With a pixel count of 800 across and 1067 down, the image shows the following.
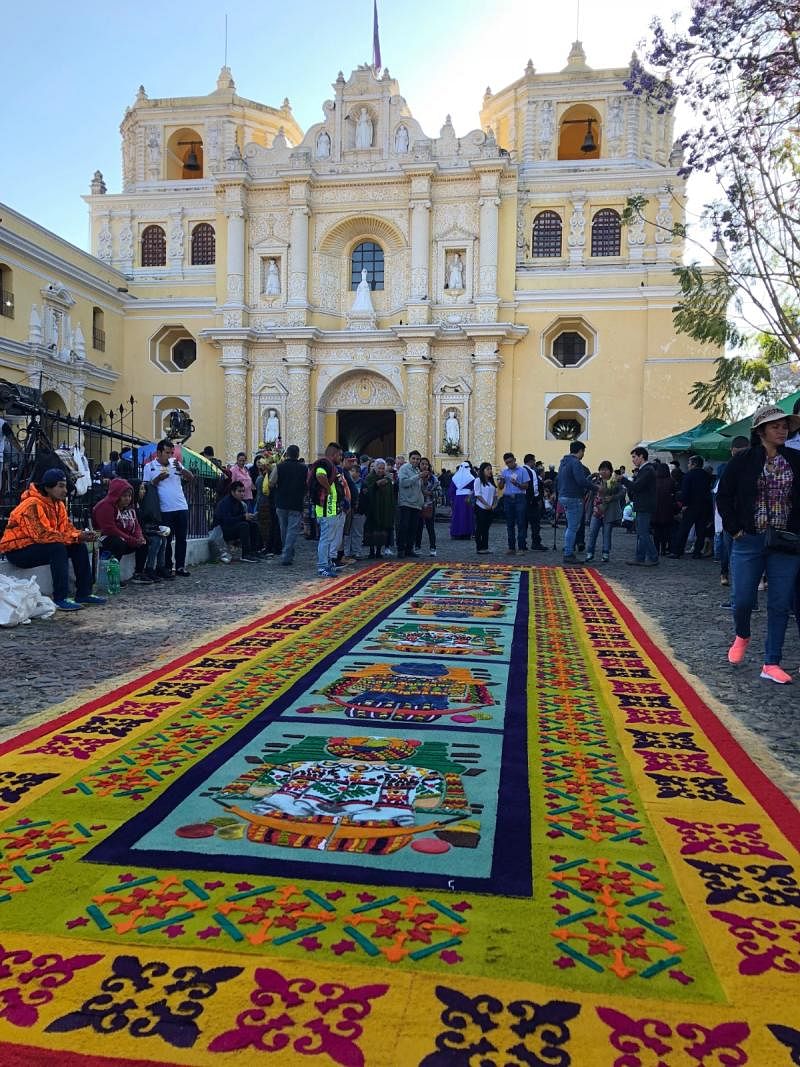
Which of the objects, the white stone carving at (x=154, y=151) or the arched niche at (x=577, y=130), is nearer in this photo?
the arched niche at (x=577, y=130)

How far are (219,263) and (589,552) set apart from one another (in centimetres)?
1935

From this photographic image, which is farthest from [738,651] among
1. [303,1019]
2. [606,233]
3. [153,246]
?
[153,246]

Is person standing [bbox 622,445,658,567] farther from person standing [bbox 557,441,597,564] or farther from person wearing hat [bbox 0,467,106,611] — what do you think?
person wearing hat [bbox 0,467,106,611]

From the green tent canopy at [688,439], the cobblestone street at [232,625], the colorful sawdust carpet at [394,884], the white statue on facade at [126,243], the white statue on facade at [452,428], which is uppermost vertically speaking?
the white statue on facade at [126,243]

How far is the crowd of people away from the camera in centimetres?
469

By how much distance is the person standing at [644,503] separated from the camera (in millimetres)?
10266

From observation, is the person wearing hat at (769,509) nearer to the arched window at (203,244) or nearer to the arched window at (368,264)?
the arched window at (368,264)

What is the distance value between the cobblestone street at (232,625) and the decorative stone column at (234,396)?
1588cm

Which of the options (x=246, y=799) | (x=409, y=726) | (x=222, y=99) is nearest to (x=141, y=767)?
(x=246, y=799)

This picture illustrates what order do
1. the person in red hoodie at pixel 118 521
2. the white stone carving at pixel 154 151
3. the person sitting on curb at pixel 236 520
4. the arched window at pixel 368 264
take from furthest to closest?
1. the white stone carving at pixel 154 151
2. the arched window at pixel 368 264
3. the person sitting on curb at pixel 236 520
4. the person in red hoodie at pixel 118 521

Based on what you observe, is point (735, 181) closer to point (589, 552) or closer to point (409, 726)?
point (589, 552)

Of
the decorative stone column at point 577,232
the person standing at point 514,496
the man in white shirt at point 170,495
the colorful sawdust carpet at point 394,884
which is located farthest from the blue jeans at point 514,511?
the decorative stone column at point 577,232

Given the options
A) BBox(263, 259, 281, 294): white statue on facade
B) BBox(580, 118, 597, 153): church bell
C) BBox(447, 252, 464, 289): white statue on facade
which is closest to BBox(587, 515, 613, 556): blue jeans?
BBox(447, 252, 464, 289): white statue on facade

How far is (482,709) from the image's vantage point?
3.96m
